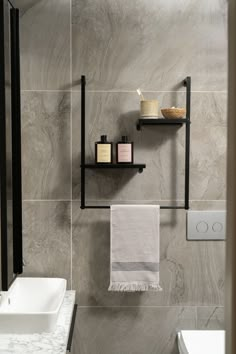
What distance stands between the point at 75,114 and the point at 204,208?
78 cm

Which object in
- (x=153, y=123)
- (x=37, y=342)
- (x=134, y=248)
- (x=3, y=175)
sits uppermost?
(x=153, y=123)

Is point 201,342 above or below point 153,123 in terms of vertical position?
below

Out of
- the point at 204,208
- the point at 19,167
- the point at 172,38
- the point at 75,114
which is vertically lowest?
the point at 204,208

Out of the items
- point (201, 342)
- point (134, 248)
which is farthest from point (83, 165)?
point (201, 342)

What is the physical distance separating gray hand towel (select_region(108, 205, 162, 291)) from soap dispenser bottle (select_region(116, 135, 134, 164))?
0.70ft

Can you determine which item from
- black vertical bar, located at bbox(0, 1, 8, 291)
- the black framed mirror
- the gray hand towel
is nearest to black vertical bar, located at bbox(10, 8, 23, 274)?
the black framed mirror

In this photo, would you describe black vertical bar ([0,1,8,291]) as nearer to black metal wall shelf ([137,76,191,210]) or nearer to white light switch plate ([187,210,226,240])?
A: black metal wall shelf ([137,76,191,210])

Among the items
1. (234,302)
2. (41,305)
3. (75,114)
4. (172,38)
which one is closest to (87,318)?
(41,305)

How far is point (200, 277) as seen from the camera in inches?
87.8

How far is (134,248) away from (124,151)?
455 millimetres

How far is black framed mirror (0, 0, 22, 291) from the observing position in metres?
1.82

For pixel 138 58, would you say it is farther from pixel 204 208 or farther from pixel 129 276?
pixel 129 276

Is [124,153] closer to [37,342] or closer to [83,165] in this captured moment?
[83,165]

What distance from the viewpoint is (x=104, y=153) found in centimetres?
208
